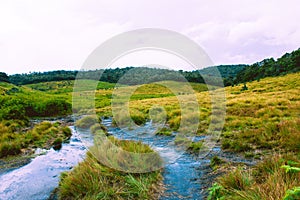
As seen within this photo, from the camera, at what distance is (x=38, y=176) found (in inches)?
310

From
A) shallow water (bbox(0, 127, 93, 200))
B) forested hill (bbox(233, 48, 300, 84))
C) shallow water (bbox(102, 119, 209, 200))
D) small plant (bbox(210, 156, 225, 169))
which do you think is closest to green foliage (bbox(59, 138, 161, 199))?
shallow water (bbox(102, 119, 209, 200))

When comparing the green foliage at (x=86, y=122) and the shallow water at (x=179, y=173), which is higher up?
the green foliage at (x=86, y=122)

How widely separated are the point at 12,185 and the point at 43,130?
834cm

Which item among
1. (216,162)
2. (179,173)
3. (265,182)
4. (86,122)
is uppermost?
(265,182)

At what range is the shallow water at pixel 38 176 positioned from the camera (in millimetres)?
6605

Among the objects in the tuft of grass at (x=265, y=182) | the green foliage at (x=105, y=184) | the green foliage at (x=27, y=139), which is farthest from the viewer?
the green foliage at (x=27, y=139)

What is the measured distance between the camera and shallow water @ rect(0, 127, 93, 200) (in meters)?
6.61

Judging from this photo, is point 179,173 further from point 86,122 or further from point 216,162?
point 86,122

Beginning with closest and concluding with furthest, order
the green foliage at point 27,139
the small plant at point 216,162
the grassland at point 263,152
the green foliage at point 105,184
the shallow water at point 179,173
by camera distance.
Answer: the grassland at point 263,152
the green foliage at point 105,184
the shallow water at point 179,173
the small plant at point 216,162
the green foliage at point 27,139

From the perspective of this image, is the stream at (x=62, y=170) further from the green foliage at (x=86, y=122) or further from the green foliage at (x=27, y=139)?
the green foliage at (x=86, y=122)

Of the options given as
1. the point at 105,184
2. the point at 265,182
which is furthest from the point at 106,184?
the point at 265,182

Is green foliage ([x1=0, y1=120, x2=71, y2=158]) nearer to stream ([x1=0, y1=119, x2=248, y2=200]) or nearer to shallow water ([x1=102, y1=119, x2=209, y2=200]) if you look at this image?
stream ([x1=0, y1=119, x2=248, y2=200])

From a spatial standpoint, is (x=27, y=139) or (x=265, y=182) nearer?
(x=265, y=182)

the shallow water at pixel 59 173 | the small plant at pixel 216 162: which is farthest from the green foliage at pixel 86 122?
the small plant at pixel 216 162
